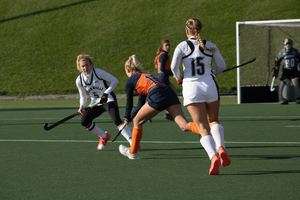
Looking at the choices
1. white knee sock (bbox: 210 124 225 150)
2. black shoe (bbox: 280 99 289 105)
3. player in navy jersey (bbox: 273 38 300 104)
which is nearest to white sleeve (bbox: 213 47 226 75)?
white knee sock (bbox: 210 124 225 150)

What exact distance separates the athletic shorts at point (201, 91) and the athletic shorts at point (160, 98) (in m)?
0.70

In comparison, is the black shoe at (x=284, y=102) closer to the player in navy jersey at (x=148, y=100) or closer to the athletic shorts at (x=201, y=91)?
the player in navy jersey at (x=148, y=100)

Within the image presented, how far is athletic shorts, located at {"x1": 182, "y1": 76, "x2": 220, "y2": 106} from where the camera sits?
4.26 m

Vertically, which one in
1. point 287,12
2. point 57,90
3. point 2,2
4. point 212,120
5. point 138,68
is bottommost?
point 57,90

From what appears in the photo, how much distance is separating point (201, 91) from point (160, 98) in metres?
0.82

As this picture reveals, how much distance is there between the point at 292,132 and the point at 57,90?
16336 millimetres

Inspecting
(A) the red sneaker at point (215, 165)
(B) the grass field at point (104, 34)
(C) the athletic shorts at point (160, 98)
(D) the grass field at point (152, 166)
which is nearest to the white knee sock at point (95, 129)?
(D) the grass field at point (152, 166)

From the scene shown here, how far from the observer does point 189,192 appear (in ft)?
11.9

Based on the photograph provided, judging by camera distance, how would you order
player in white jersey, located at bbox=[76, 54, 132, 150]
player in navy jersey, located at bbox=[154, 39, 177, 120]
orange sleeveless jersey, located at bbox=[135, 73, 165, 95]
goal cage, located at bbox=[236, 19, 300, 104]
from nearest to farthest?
1. orange sleeveless jersey, located at bbox=[135, 73, 165, 95]
2. player in white jersey, located at bbox=[76, 54, 132, 150]
3. player in navy jersey, located at bbox=[154, 39, 177, 120]
4. goal cage, located at bbox=[236, 19, 300, 104]

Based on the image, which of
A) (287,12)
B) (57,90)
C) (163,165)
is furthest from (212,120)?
(287,12)

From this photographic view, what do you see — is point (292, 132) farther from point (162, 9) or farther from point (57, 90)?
point (162, 9)

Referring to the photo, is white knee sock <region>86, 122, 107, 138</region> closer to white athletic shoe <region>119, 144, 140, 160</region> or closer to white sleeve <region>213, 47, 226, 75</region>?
white athletic shoe <region>119, 144, 140, 160</region>

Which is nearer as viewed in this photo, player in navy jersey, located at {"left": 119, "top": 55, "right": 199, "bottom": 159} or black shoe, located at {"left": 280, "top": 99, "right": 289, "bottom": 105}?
player in navy jersey, located at {"left": 119, "top": 55, "right": 199, "bottom": 159}

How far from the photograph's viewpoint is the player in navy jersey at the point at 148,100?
4988 mm
